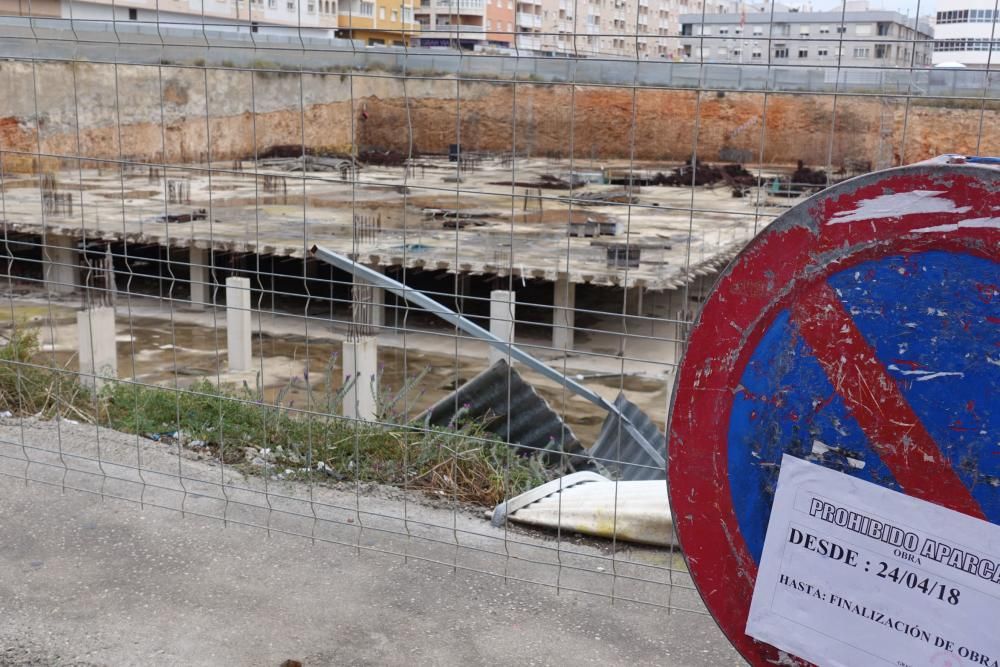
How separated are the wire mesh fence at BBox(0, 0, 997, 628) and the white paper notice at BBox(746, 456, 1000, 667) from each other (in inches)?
37.3

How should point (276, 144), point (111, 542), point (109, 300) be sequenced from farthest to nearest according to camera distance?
point (276, 144)
point (109, 300)
point (111, 542)

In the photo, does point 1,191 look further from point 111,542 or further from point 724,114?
point 724,114

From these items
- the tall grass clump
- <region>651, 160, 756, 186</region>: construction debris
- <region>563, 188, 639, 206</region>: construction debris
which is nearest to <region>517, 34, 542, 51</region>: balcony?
<region>563, 188, 639, 206</region>: construction debris

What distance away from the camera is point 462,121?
38.9 metres

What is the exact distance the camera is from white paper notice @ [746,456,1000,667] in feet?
5.50

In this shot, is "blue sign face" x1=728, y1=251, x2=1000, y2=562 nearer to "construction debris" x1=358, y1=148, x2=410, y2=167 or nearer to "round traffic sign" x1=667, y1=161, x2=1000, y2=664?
"round traffic sign" x1=667, y1=161, x2=1000, y2=664

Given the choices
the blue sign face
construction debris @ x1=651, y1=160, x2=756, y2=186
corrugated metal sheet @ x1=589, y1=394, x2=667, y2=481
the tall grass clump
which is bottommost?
construction debris @ x1=651, y1=160, x2=756, y2=186

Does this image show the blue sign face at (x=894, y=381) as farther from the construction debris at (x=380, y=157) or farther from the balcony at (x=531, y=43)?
the construction debris at (x=380, y=157)

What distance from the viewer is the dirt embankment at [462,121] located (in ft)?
99.5

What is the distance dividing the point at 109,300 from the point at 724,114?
31.5 m

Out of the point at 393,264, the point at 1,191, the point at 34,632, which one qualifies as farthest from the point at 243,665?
the point at 393,264

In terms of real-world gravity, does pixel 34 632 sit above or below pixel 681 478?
below

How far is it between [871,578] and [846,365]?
1.14 feet

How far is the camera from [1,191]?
16.5 ft
